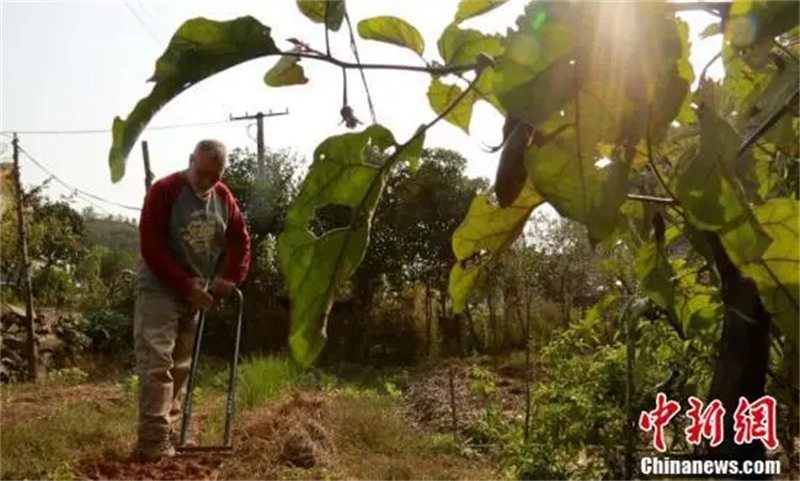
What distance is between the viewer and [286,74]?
0.61 metres

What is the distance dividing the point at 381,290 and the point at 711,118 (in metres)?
11.2

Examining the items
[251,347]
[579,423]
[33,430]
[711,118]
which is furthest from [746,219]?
[251,347]

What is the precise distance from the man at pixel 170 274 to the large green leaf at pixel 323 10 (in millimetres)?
2843

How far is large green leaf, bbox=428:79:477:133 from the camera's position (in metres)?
0.62

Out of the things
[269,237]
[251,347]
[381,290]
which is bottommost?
[251,347]

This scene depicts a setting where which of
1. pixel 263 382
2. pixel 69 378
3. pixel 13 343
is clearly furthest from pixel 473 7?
pixel 13 343

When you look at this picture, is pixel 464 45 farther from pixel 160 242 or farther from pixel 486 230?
pixel 160 242

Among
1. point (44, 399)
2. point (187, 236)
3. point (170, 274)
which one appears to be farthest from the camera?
point (44, 399)

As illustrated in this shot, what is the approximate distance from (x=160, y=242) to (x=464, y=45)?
2904 mm

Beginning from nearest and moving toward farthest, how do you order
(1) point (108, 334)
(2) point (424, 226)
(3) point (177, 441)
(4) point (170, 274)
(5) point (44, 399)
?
(4) point (170, 274) < (3) point (177, 441) < (5) point (44, 399) < (1) point (108, 334) < (2) point (424, 226)

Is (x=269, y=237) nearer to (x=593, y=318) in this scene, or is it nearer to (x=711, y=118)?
(x=593, y=318)

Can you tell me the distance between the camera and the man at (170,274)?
10.7 feet

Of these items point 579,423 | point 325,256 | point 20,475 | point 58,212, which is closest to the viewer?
point 325,256

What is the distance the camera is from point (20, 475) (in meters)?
3.25
